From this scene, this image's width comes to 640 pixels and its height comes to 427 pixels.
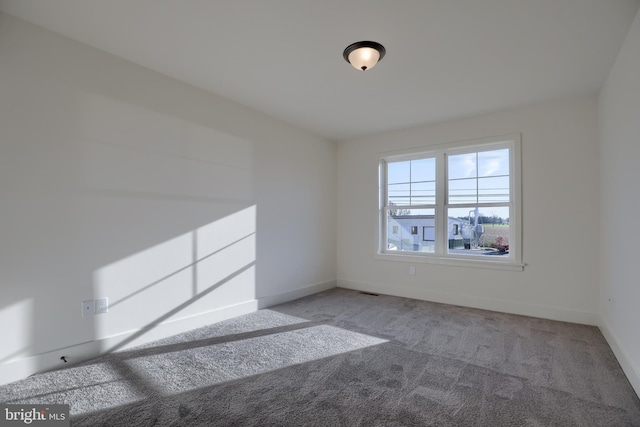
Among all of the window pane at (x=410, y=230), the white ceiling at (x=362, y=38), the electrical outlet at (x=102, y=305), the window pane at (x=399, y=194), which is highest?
the white ceiling at (x=362, y=38)

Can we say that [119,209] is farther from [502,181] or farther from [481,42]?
[502,181]

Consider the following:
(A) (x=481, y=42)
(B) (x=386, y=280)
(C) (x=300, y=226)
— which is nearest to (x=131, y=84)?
(C) (x=300, y=226)

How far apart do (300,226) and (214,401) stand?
295 centimetres

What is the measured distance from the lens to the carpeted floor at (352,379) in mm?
1869

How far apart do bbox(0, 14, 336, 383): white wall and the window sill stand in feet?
6.04

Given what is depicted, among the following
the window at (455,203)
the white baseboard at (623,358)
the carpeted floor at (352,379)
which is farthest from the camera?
the window at (455,203)

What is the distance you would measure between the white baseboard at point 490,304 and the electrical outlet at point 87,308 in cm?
364

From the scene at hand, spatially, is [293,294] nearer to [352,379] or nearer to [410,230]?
[410,230]

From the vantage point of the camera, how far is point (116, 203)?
9.15ft

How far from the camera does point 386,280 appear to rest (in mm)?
4934

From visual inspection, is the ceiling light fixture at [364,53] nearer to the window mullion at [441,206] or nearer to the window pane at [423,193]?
the window mullion at [441,206]

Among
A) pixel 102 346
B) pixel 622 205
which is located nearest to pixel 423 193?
pixel 622 205

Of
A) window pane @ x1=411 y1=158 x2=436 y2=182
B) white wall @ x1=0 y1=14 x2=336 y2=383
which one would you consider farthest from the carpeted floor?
window pane @ x1=411 y1=158 x2=436 y2=182

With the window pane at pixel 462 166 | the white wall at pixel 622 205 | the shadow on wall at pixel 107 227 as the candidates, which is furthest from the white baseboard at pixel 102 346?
the white wall at pixel 622 205
